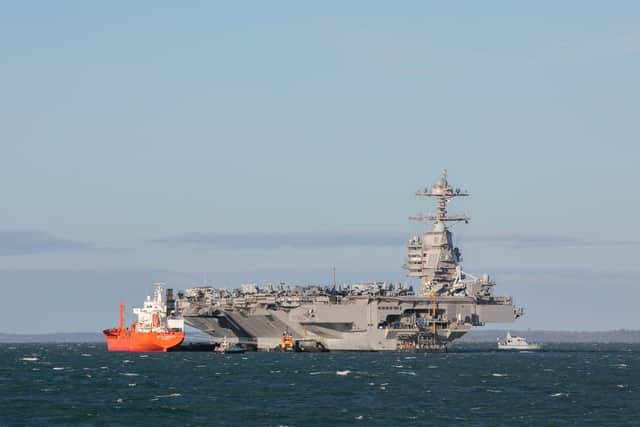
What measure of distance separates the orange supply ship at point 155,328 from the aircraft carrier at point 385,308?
2080mm

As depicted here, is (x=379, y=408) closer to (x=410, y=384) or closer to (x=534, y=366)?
(x=410, y=384)

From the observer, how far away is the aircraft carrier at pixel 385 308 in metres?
120

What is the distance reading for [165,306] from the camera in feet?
448

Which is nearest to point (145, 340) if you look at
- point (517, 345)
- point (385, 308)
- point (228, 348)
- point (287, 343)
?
point (228, 348)

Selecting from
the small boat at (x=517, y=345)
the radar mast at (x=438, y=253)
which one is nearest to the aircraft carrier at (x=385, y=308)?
the radar mast at (x=438, y=253)

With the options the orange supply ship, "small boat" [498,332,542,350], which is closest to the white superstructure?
the orange supply ship

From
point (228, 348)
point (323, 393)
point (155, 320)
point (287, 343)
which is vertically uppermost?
point (155, 320)

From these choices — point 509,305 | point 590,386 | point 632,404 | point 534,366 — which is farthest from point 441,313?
point 632,404

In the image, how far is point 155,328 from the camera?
136375mm

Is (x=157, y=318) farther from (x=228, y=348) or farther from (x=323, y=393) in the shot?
(x=323, y=393)

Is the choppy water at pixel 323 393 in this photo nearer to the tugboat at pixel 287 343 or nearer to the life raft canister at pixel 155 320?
the tugboat at pixel 287 343

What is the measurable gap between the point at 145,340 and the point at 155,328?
5.40 ft

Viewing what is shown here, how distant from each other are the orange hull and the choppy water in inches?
987

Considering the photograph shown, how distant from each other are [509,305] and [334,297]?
17.6 metres
